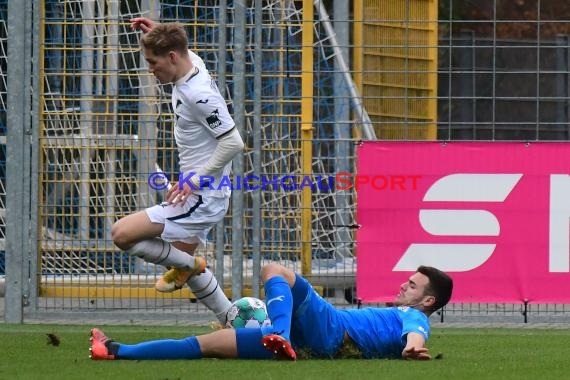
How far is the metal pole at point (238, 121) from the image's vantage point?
12.0 m

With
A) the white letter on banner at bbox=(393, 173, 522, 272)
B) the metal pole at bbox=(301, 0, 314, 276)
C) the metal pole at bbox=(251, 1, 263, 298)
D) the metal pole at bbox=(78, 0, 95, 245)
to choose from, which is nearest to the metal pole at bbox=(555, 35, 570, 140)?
the white letter on banner at bbox=(393, 173, 522, 272)

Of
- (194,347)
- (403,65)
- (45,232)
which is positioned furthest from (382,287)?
(194,347)

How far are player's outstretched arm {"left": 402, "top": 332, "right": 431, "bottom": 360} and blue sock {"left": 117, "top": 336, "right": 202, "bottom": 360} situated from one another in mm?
1089

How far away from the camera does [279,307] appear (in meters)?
7.88

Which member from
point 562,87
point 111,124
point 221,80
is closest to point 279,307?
point 221,80

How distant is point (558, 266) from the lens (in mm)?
11938

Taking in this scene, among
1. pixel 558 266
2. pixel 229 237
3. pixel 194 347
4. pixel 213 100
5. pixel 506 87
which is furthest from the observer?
pixel 506 87

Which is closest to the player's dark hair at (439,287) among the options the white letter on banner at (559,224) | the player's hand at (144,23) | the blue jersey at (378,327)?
the blue jersey at (378,327)

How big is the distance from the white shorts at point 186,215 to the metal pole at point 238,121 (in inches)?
104

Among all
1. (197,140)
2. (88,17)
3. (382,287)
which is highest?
(88,17)

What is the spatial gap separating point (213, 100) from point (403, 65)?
386 centimetres

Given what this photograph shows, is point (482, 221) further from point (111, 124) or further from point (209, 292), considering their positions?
point (209, 292)

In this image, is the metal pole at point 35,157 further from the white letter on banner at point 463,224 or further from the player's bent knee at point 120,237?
the player's bent knee at point 120,237

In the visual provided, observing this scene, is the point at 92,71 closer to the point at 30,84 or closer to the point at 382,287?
the point at 30,84
